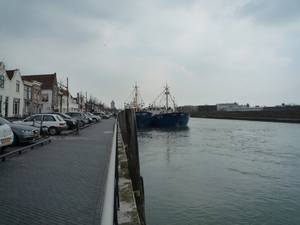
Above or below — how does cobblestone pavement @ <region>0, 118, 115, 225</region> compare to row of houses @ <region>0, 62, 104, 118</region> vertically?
below

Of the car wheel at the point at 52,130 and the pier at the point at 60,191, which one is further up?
the car wheel at the point at 52,130

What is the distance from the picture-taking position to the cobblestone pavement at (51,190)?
413 centimetres

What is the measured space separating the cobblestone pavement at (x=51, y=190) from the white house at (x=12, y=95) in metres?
26.9

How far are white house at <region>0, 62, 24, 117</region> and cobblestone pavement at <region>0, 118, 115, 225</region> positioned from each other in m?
26.9

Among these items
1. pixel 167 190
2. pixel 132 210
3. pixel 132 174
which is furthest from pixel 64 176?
pixel 167 190

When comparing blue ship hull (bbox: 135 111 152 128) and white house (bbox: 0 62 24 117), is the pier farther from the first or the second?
blue ship hull (bbox: 135 111 152 128)

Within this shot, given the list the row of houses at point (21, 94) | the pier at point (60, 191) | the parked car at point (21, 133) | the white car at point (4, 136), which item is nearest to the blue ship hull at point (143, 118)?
the row of houses at point (21, 94)

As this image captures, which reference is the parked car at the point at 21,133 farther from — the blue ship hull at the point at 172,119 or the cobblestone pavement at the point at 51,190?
the blue ship hull at the point at 172,119

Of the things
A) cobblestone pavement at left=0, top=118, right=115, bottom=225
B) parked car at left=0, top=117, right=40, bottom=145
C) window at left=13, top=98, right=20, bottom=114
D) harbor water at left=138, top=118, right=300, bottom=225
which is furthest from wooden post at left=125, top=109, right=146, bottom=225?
window at left=13, top=98, right=20, bottom=114

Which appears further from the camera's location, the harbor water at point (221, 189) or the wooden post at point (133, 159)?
the harbor water at point (221, 189)

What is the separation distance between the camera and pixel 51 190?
18.0 feet

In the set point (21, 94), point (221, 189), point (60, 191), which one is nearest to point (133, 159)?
point (60, 191)

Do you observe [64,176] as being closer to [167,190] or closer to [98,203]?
[98,203]

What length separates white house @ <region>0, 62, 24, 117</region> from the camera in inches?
1265
